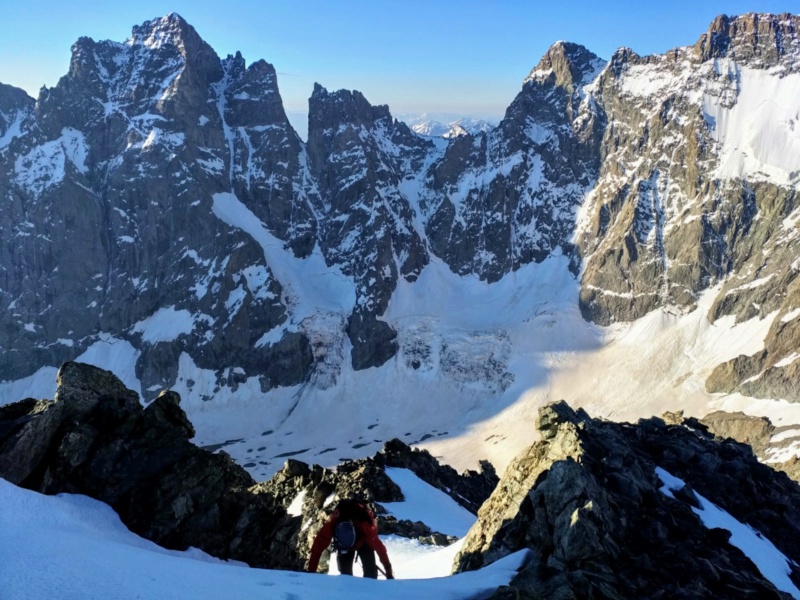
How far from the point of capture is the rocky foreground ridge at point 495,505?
18.5m

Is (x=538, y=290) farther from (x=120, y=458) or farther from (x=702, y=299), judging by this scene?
(x=120, y=458)

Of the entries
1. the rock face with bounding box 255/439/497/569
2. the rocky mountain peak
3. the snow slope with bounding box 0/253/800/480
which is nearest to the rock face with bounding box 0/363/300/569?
the rock face with bounding box 255/439/497/569

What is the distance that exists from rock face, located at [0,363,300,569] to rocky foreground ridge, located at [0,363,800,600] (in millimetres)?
47

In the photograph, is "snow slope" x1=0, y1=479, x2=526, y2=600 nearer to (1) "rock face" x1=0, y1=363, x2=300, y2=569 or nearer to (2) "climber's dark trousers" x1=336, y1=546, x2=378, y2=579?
(2) "climber's dark trousers" x1=336, y1=546, x2=378, y2=579

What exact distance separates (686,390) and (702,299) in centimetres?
3675

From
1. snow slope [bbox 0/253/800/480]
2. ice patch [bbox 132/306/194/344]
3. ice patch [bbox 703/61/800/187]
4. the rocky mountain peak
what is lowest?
snow slope [bbox 0/253/800/480]

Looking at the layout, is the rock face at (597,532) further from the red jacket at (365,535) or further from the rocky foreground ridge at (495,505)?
the red jacket at (365,535)

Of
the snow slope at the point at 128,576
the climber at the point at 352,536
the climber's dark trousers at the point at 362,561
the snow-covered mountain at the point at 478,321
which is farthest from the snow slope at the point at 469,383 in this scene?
the snow slope at the point at 128,576

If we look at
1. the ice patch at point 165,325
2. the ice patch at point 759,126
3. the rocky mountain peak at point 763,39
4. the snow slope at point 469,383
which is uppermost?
the rocky mountain peak at point 763,39

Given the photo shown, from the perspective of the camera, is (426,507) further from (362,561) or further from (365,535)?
(365,535)

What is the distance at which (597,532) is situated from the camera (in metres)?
19.1

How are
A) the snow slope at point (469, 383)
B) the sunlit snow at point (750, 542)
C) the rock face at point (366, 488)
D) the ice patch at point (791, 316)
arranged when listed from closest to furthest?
1. the sunlit snow at point (750, 542)
2. the rock face at point (366, 488)
3. the ice patch at point (791, 316)
4. the snow slope at point (469, 383)

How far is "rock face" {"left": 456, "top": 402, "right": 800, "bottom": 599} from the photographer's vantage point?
17500mm

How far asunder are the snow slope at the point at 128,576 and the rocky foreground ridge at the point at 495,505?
7.11 feet
